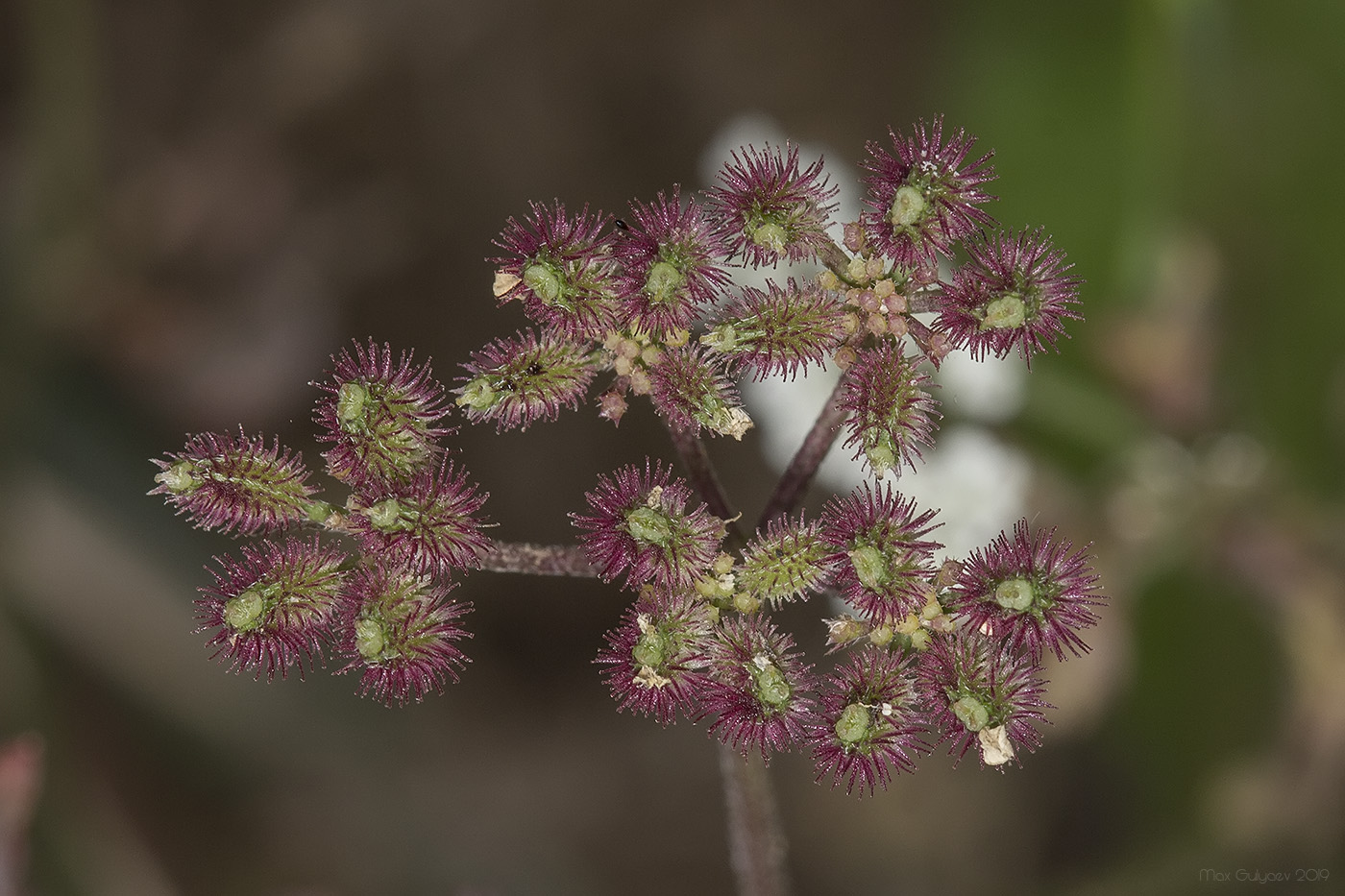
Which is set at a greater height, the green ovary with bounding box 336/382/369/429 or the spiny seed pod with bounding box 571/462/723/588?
the green ovary with bounding box 336/382/369/429

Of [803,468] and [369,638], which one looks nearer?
[369,638]

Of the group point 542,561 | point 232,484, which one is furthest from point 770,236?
point 232,484

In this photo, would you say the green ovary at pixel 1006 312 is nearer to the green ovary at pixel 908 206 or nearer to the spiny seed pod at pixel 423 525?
the green ovary at pixel 908 206

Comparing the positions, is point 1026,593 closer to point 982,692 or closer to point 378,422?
point 982,692

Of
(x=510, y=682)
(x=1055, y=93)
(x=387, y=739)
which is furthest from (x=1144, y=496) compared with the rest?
(x=387, y=739)

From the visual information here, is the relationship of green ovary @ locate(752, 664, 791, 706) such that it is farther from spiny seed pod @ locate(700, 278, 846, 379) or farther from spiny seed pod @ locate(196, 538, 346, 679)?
spiny seed pod @ locate(196, 538, 346, 679)

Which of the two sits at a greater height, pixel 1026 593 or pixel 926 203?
pixel 926 203

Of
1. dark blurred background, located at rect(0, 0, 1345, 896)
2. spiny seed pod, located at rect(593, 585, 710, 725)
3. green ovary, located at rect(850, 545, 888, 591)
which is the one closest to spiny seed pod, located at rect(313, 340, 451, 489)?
spiny seed pod, located at rect(593, 585, 710, 725)
